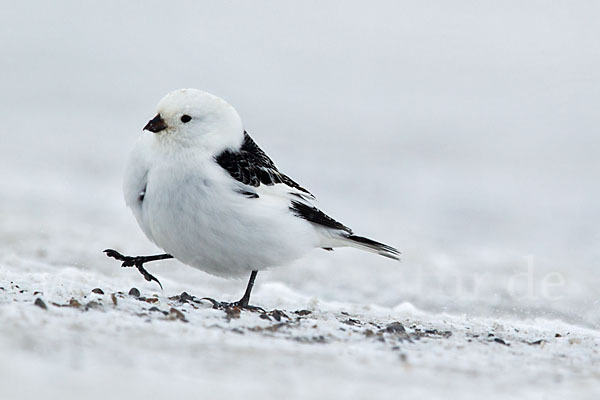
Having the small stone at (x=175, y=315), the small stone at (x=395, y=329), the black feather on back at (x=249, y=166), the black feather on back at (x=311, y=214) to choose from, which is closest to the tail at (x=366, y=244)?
the black feather on back at (x=311, y=214)

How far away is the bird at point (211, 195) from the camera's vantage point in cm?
477

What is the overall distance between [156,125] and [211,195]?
0.52 m

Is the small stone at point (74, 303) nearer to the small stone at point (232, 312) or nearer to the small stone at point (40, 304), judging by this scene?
the small stone at point (40, 304)

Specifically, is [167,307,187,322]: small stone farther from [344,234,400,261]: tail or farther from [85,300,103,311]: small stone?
[344,234,400,261]: tail

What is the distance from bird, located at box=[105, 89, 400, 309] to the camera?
4766mm

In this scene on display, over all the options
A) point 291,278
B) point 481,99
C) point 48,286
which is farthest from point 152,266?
point 481,99

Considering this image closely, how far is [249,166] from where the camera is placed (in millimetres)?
5090

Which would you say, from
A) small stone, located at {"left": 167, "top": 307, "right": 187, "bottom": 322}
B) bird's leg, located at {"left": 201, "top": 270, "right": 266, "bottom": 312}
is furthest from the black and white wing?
small stone, located at {"left": 167, "top": 307, "right": 187, "bottom": 322}

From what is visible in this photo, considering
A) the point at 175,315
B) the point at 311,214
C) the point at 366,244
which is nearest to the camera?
the point at 175,315

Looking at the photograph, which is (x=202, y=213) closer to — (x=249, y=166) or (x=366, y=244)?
(x=249, y=166)

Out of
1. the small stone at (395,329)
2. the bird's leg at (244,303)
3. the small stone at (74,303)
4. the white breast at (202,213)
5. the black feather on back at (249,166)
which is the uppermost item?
the black feather on back at (249,166)

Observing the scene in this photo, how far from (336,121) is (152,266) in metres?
9.95

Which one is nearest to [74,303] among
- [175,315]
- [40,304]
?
[40,304]

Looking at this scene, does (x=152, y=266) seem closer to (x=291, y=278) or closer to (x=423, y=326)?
(x=291, y=278)
